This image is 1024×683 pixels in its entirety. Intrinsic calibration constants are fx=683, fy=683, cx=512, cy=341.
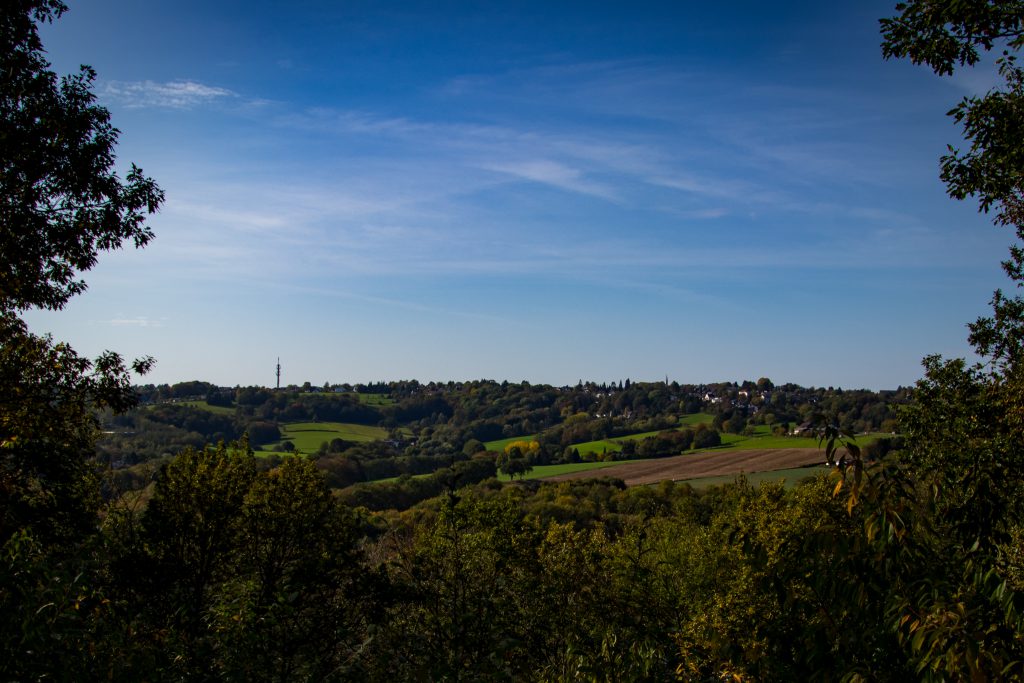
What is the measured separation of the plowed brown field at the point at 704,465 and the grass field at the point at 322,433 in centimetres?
4848

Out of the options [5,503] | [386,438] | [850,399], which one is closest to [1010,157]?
[5,503]

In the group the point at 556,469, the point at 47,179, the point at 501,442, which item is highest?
the point at 47,179

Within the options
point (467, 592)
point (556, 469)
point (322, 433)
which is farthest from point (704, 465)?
point (467, 592)

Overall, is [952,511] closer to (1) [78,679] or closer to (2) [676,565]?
(1) [78,679]

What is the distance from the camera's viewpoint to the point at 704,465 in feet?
320

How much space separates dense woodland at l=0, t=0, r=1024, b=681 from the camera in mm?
4004

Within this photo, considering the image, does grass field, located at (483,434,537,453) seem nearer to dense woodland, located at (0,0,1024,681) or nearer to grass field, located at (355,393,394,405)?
grass field, located at (355,393,394,405)

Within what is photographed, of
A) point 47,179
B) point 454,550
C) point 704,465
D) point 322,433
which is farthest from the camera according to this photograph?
point 322,433

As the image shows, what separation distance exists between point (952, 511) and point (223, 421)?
446 feet

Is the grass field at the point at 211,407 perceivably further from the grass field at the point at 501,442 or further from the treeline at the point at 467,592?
the treeline at the point at 467,592

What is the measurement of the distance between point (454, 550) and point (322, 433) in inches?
4659

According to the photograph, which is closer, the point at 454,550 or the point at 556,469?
the point at 454,550

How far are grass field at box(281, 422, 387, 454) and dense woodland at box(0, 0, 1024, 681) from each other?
93.9 meters

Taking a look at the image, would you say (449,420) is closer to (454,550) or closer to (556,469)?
(556,469)
